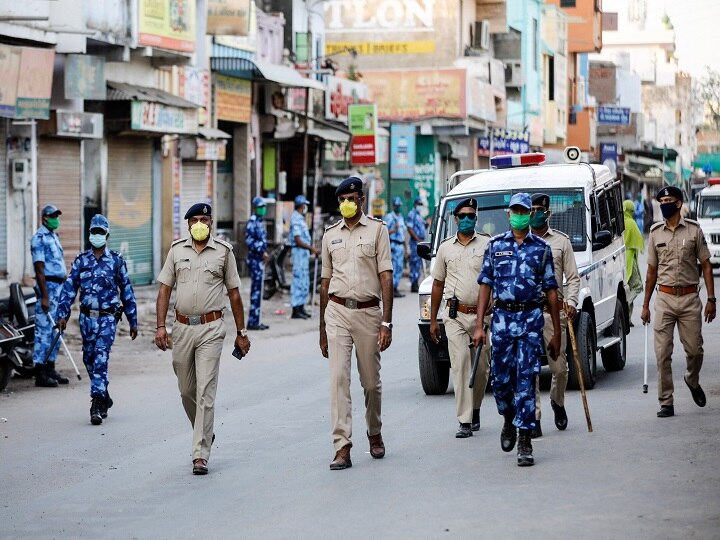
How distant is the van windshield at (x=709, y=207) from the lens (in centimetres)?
3516

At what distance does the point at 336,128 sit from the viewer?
120 ft

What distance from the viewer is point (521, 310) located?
389 inches

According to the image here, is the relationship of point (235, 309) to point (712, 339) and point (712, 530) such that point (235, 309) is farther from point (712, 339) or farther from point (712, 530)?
point (712, 339)

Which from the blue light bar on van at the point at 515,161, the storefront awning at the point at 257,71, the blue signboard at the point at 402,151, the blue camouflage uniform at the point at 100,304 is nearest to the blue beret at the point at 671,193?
the blue light bar on van at the point at 515,161

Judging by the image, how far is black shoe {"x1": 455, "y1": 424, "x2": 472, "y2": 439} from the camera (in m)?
11.2

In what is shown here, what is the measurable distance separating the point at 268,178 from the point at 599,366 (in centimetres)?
2094

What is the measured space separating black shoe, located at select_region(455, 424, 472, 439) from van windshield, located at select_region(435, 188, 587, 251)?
3657 millimetres

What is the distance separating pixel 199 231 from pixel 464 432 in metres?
2.62

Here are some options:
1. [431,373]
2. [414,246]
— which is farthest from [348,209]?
[414,246]

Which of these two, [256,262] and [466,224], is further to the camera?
[256,262]

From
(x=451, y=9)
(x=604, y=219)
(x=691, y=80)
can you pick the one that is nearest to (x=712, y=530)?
(x=604, y=219)

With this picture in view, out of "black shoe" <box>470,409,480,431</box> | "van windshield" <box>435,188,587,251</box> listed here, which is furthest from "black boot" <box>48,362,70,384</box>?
"black shoe" <box>470,409,480,431</box>

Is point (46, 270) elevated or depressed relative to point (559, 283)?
depressed

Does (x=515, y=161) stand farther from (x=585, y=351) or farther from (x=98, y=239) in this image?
(x=98, y=239)
